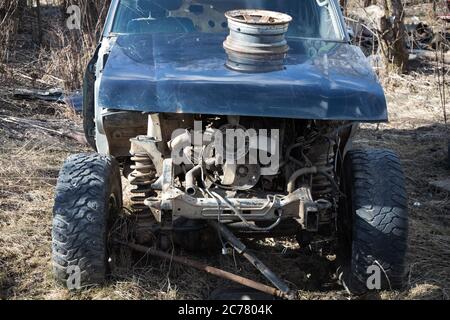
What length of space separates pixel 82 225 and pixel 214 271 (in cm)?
78

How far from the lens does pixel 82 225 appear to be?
3.96 meters

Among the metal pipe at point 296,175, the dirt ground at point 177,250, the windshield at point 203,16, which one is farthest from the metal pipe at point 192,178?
the windshield at point 203,16

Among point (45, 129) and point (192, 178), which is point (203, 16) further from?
point (45, 129)

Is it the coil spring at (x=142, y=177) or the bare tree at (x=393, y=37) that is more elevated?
the coil spring at (x=142, y=177)

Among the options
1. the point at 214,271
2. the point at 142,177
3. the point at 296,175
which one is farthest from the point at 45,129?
the point at 296,175

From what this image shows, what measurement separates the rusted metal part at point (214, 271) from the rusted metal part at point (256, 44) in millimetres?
1138

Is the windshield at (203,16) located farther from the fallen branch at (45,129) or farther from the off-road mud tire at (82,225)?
the fallen branch at (45,129)

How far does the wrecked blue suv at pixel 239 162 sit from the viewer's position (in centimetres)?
381

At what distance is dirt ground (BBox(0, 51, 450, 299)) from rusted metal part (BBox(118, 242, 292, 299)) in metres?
0.18

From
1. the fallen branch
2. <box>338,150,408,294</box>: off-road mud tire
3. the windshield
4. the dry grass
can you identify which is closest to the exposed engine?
<box>338,150,408,294</box>: off-road mud tire

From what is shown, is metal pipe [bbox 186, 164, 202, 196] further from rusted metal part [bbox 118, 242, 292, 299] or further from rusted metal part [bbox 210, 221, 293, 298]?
rusted metal part [bbox 118, 242, 292, 299]

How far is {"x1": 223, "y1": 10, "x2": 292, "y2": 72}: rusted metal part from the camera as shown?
405 centimetres
